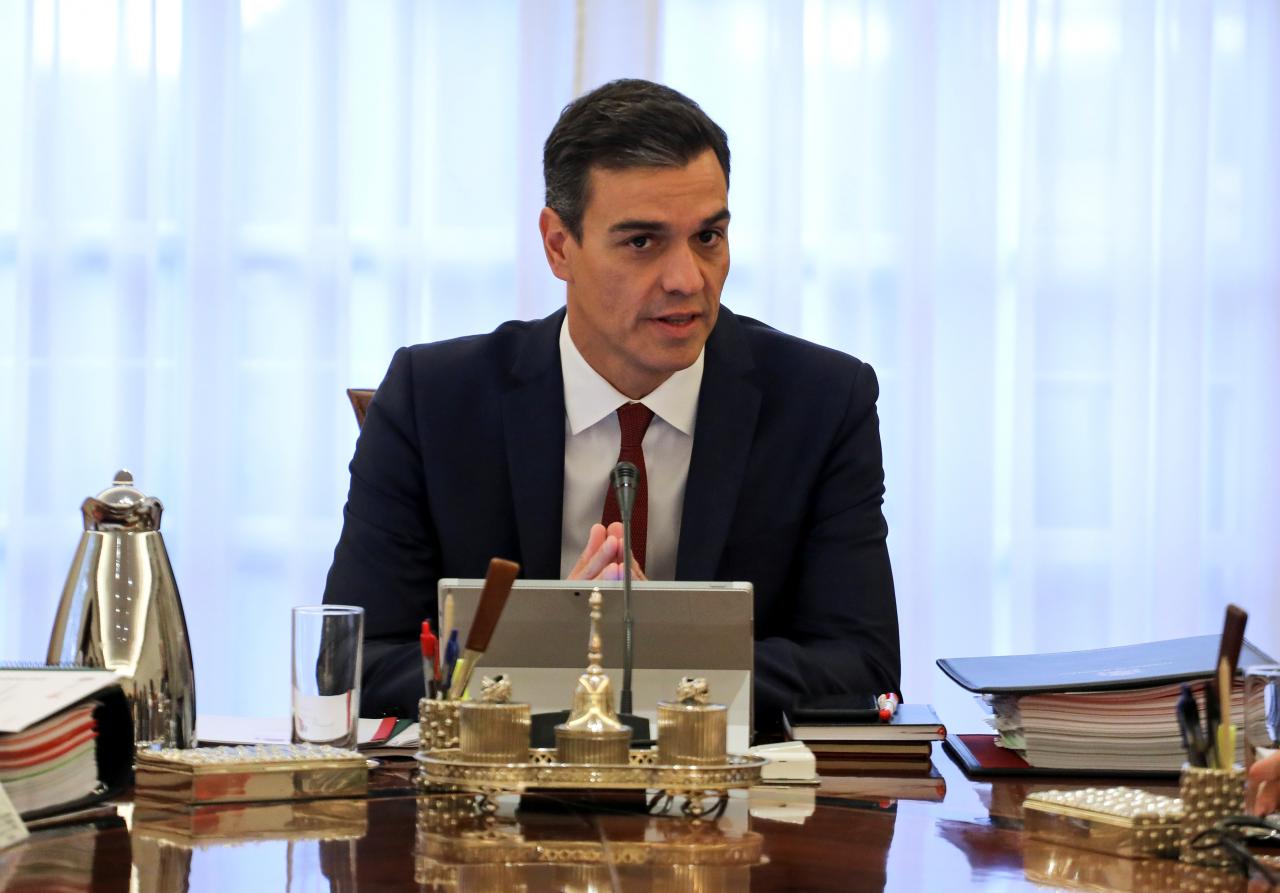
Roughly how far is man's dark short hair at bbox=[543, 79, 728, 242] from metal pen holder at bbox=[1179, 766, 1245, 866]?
1359mm

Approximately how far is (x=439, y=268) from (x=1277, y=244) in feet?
7.04

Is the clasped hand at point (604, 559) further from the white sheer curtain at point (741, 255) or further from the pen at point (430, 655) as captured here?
the white sheer curtain at point (741, 255)

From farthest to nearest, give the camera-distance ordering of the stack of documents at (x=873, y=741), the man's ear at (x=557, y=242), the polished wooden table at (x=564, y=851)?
1. the man's ear at (x=557, y=242)
2. the stack of documents at (x=873, y=741)
3. the polished wooden table at (x=564, y=851)

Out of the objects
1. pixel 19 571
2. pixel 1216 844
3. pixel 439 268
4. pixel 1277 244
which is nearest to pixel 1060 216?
pixel 1277 244

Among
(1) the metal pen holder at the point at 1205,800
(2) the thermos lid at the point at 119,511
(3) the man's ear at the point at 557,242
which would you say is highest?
(3) the man's ear at the point at 557,242

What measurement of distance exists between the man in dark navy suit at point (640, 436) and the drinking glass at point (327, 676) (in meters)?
0.74

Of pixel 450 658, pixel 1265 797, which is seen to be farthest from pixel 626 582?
pixel 1265 797

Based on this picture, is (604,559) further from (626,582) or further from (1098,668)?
(1098,668)

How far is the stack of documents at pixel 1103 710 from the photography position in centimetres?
154

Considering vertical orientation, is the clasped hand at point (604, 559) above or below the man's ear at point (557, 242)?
below

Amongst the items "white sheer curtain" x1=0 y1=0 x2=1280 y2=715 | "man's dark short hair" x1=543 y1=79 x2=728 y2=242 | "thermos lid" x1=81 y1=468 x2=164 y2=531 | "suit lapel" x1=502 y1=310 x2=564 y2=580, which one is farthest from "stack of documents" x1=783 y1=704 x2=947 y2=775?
"white sheer curtain" x1=0 y1=0 x2=1280 y2=715

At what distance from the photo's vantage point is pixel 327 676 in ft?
4.79

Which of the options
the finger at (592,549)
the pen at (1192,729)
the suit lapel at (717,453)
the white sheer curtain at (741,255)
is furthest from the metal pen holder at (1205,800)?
the white sheer curtain at (741,255)

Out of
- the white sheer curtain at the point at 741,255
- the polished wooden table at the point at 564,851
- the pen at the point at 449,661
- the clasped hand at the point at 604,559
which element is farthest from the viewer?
the white sheer curtain at the point at 741,255
